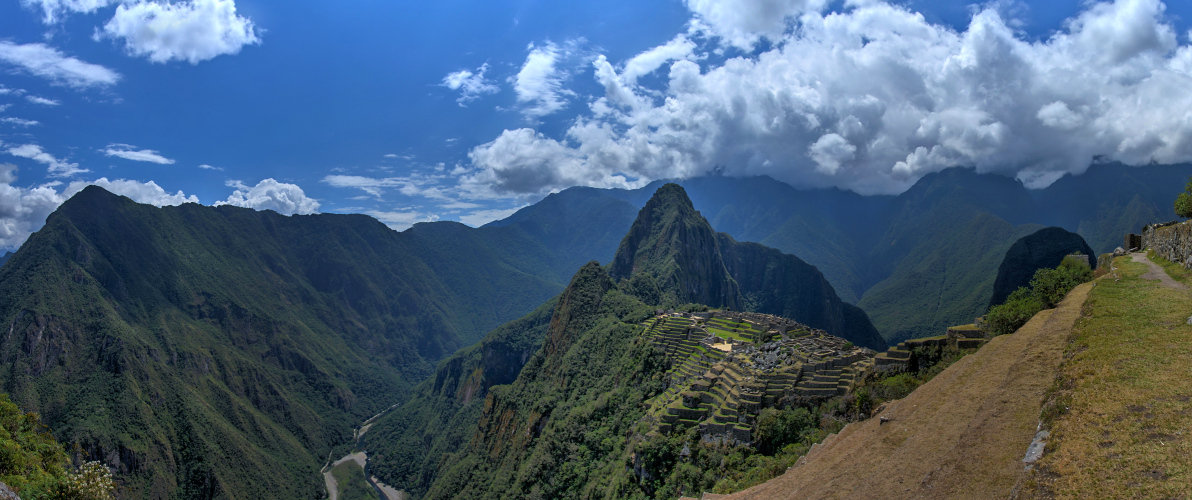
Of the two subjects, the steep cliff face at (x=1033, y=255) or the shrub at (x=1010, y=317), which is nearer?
the shrub at (x=1010, y=317)

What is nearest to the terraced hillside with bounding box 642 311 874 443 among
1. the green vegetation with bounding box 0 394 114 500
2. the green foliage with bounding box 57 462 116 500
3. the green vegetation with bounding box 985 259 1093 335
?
the green vegetation with bounding box 985 259 1093 335

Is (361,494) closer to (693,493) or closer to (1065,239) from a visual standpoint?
(693,493)

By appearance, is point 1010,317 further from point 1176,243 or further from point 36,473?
point 36,473

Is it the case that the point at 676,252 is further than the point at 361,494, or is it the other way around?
the point at 676,252

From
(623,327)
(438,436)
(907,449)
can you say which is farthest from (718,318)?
(438,436)

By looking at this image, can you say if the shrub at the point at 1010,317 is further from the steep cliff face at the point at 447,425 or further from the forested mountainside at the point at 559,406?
the steep cliff face at the point at 447,425

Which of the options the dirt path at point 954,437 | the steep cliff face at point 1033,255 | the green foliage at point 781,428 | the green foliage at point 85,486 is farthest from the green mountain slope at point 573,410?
the steep cliff face at point 1033,255
